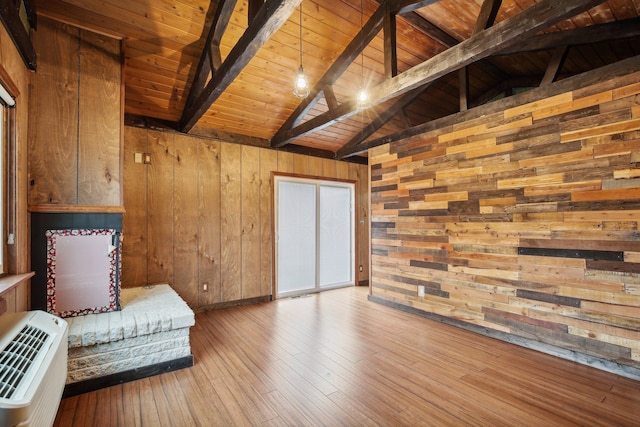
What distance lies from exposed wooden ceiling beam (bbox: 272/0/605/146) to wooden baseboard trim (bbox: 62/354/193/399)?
3.03 metres

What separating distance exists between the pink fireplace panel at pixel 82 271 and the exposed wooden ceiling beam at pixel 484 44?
2807 mm

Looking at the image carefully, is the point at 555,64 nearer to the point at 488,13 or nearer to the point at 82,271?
the point at 488,13

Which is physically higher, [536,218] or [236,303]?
[536,218]

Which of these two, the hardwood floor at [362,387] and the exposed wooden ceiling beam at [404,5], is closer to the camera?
the hardwood floor at [362,387]

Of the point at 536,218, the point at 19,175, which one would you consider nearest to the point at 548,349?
the point at 536,218

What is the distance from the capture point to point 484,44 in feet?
7.55

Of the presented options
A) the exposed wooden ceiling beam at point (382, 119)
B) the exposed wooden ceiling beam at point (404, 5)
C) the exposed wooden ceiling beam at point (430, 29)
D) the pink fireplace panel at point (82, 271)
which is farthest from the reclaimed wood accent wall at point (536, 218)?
the pink fireplace panel at point (82, 271)

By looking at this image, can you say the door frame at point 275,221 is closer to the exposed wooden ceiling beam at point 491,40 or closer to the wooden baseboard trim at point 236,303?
the wooden baseboard trim at point 236,303

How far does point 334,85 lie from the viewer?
4.10 meters

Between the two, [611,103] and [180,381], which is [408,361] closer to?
[180,381]

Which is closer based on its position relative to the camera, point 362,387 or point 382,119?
point 362,387

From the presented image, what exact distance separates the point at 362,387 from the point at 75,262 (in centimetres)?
268

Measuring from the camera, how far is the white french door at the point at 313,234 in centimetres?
505

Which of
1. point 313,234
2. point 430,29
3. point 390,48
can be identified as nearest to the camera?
point 390,48
